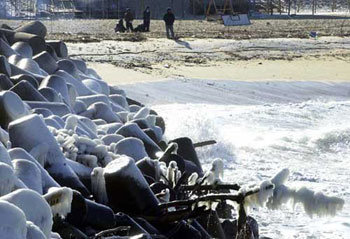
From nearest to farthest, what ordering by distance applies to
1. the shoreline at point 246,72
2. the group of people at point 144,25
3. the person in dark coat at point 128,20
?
1. the shoreline at point 246,72
2. the group of people at point 144,25
3. the person in dark coat at point 128,20

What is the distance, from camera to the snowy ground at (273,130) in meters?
7.86

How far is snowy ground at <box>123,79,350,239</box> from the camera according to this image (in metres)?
7.86

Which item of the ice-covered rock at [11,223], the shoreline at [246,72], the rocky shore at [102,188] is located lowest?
the shoreline at [246,72]

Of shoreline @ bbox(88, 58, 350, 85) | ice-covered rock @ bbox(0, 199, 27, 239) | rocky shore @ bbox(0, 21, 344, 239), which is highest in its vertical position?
ice-covered rock @ bbox(0, 199, 27, 239)

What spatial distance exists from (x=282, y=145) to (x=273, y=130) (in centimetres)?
130

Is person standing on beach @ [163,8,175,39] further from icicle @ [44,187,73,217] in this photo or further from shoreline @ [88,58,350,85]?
icicle @ [44,187,73,217]

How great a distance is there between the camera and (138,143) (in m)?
6.38

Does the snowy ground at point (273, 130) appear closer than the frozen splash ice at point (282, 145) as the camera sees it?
No

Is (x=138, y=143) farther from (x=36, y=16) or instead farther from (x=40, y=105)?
(x=36, y=16)

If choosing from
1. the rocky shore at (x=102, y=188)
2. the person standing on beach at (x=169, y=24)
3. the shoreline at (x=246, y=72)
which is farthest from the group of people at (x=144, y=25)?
the rocky shore at (x=102, y=188)

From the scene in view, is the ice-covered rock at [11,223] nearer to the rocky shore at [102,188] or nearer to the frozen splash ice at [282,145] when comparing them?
the rocky shore at [102,188]

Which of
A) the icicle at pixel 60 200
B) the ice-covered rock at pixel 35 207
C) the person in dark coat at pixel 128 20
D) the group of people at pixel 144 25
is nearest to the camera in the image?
the ice-covered rock at pixel 35 207

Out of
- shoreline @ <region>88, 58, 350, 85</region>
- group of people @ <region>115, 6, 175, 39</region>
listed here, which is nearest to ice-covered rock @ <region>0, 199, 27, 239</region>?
shoreline @ <region>88, 58, 350, 85</region>

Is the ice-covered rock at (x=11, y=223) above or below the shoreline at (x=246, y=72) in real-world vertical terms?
above
